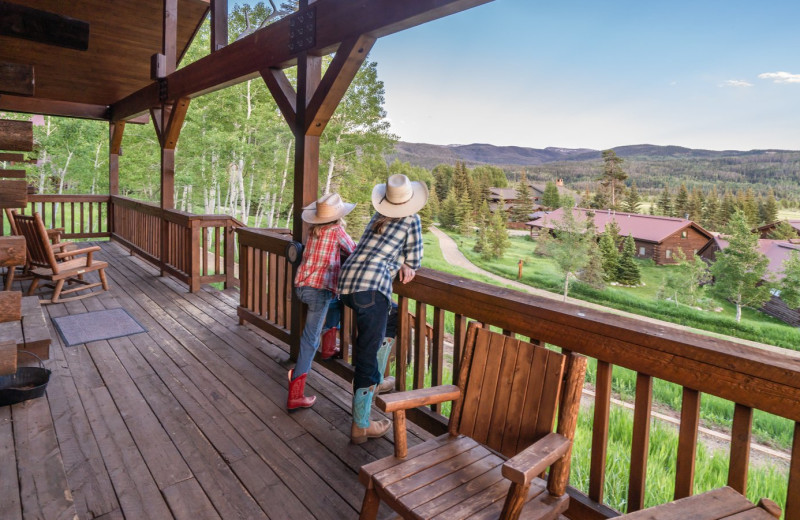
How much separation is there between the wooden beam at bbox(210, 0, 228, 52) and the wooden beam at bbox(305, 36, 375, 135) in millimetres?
2148

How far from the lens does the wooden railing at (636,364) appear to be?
4.49 ft

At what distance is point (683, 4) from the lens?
35781mm

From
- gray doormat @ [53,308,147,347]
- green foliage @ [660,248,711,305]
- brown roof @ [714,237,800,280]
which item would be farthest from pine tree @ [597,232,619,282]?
gray doormat @ [53,308,147,347]

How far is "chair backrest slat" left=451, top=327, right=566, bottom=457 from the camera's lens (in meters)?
1.62

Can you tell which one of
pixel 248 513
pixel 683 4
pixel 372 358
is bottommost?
pixel 248 513

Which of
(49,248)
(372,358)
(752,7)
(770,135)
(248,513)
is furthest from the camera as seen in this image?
(752,7)

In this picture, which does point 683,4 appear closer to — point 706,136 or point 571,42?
point 571,42

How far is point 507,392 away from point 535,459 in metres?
0.42

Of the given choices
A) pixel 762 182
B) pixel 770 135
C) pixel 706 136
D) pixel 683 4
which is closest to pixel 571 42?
pixel 683 4

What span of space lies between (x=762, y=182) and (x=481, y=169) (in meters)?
15.5

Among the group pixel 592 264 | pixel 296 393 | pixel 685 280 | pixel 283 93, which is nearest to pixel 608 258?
pixel 592 264

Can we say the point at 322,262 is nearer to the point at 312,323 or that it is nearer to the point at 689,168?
the point at 312,323

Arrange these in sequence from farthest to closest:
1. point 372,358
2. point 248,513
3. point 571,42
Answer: point 571,42, point 372,358, point 248,513

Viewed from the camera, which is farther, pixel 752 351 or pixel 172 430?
pixel 172 430
